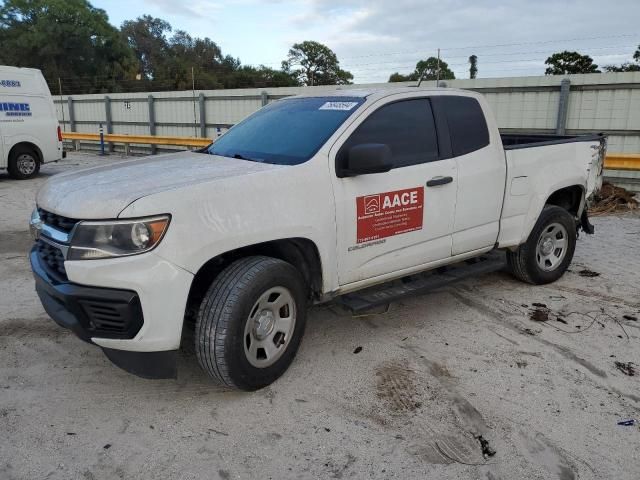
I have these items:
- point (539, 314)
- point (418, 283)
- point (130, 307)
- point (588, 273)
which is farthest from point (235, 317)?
point (588, 273)

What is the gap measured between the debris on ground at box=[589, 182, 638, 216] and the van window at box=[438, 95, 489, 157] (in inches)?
221

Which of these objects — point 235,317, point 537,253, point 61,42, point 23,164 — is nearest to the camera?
point 235,317

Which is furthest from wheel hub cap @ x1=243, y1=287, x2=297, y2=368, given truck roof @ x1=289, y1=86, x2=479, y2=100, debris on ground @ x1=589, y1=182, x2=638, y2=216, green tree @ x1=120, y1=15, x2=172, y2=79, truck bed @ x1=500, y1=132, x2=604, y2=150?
green tree @ x1=120, y1=15, x2=172, y2=79

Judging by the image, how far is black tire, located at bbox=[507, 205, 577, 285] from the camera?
17.1 feet

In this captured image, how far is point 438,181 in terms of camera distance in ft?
13.6

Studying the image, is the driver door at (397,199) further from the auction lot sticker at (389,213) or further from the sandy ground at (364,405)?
the sandy ground at (364,405)

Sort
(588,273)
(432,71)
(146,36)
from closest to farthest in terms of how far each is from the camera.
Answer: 1. (588,273)
2. (432,71)
3. (146,36)

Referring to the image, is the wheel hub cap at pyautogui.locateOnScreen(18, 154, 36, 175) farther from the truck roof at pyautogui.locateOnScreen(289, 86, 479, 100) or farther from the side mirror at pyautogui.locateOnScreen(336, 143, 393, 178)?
the side mirror at pyautogui.locateOnScreen(336, 143, 393, 178)

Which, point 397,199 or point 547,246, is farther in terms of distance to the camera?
point 547,246

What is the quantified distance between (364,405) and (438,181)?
1.79 m

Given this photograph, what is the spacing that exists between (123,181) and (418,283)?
2.34 meters

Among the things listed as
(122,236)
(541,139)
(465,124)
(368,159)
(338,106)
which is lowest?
(122,236)

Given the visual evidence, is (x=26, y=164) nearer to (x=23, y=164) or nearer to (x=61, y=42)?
(x=23, y=164)

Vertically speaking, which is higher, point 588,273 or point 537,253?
point 537,253
